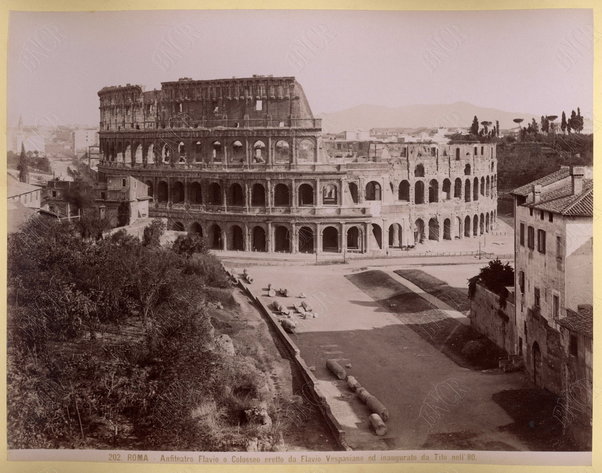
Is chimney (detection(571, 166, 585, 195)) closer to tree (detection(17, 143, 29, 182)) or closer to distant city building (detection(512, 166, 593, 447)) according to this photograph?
distant city building (detection(512, 166, 593, 447))

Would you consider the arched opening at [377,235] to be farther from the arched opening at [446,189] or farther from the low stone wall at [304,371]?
the arched opening at [446,189]

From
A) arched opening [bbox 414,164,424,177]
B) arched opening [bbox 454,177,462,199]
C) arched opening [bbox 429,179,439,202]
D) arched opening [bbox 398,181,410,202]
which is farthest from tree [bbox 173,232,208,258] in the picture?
arched opening [bbox 414,164,424,177]

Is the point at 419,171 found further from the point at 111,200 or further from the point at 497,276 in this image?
the point at 111,200

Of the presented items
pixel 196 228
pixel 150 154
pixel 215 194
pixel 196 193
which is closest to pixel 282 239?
pixel 196 228

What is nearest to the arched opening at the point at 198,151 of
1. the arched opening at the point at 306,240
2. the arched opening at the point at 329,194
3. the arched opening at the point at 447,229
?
the arched opening at the point at 306,240

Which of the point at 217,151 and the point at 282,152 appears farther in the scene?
the point at 282,152

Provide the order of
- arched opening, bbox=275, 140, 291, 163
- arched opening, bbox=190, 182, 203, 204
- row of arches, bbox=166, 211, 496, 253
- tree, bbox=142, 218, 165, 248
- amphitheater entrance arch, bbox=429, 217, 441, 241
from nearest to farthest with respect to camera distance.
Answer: tree, bbox=142, 218, 165, 248 → row of arches, bbox=166, 211, 496, 253 → arched opening, bbox=190, 182, 203, 204 → arched opening, bbox=275, 140, 291, 163 → amphitheater entrance arch, bbox=429, 217, 441, 241
